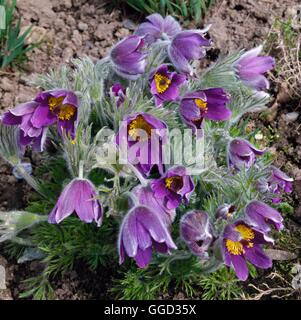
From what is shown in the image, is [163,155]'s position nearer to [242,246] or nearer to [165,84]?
[165,84]

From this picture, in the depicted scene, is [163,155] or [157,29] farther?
[157,29]

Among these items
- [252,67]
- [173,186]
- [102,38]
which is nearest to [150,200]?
[173,186]

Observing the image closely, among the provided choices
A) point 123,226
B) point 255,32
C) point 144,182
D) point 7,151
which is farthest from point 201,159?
point 255,32

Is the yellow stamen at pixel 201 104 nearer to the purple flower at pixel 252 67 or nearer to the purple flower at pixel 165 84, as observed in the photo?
the purple flower at pixel 165 84

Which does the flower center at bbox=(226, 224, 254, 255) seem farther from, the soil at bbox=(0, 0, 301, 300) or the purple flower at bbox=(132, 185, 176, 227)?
the soil at bbox=(0, 0, 301, 300)

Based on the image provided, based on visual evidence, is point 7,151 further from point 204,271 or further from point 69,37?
point 69,37

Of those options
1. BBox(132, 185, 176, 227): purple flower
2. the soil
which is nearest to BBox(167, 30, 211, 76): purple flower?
BBox(132, 185, 176, 227): purple flower

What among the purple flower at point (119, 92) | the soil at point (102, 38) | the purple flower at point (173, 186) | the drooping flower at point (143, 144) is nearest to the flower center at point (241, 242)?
the purple flower at point (173, 186)
